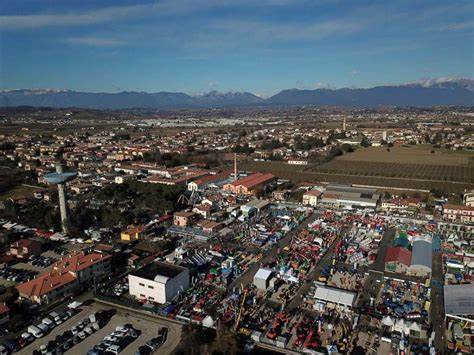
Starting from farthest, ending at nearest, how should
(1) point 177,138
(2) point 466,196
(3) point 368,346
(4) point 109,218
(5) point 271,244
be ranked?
(1) point 177,138, (2) point 466,196, (4) point 109,218, (5) point 271,244, (3) point 368,346

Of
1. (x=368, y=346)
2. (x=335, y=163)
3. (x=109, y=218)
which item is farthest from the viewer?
(x=335, y=163)

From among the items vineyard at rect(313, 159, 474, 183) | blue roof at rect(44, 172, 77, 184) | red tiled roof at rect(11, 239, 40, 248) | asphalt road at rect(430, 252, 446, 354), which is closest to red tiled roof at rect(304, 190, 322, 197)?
asphalt road at rect(430, 252, 446, 354)

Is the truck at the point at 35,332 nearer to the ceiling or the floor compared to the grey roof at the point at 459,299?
nearer to the floor

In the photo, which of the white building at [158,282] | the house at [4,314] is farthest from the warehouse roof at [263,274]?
the house at [4,314]

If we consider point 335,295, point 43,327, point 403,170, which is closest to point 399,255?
point 335,295

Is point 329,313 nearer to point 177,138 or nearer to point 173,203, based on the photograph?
point 173,203

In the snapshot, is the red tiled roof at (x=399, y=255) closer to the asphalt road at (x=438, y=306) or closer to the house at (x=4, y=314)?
the asphalt road at (x=438, y=306)

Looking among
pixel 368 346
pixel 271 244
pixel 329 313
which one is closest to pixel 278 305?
pixel 329 313

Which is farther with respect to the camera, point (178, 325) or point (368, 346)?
point (178, 325)
